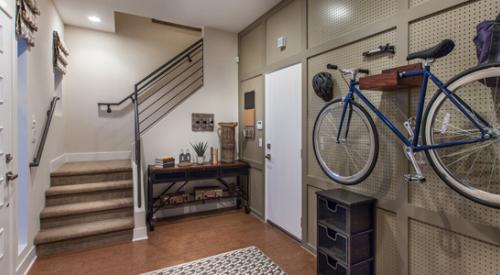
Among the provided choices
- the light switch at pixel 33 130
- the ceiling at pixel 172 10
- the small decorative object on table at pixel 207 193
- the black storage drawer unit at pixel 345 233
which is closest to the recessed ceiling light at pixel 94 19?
the ceiling at pixel 172 10

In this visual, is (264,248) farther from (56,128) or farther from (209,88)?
(56,128)

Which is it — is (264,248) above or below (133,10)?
below

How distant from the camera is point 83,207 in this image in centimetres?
325

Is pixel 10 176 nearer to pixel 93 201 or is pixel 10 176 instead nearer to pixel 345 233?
pixel 93 201

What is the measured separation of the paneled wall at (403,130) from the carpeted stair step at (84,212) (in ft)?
8.07

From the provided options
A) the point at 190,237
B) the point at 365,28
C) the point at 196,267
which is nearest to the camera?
the point at 365,28

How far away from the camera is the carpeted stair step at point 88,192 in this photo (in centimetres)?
326

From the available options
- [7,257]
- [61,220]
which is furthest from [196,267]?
[61,220]

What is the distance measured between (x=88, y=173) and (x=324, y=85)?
11.0 feet

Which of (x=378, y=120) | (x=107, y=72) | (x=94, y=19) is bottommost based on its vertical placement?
(x=378, y=120)

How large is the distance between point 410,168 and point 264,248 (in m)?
1.88

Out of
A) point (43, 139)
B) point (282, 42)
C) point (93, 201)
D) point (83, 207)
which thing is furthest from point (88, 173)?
point (282, 42)

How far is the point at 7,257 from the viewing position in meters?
2.02

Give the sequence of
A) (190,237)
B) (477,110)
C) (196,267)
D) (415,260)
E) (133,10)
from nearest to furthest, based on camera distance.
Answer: (477,110) < (415,260) < (196,267) < (190,237) < (133,10)
